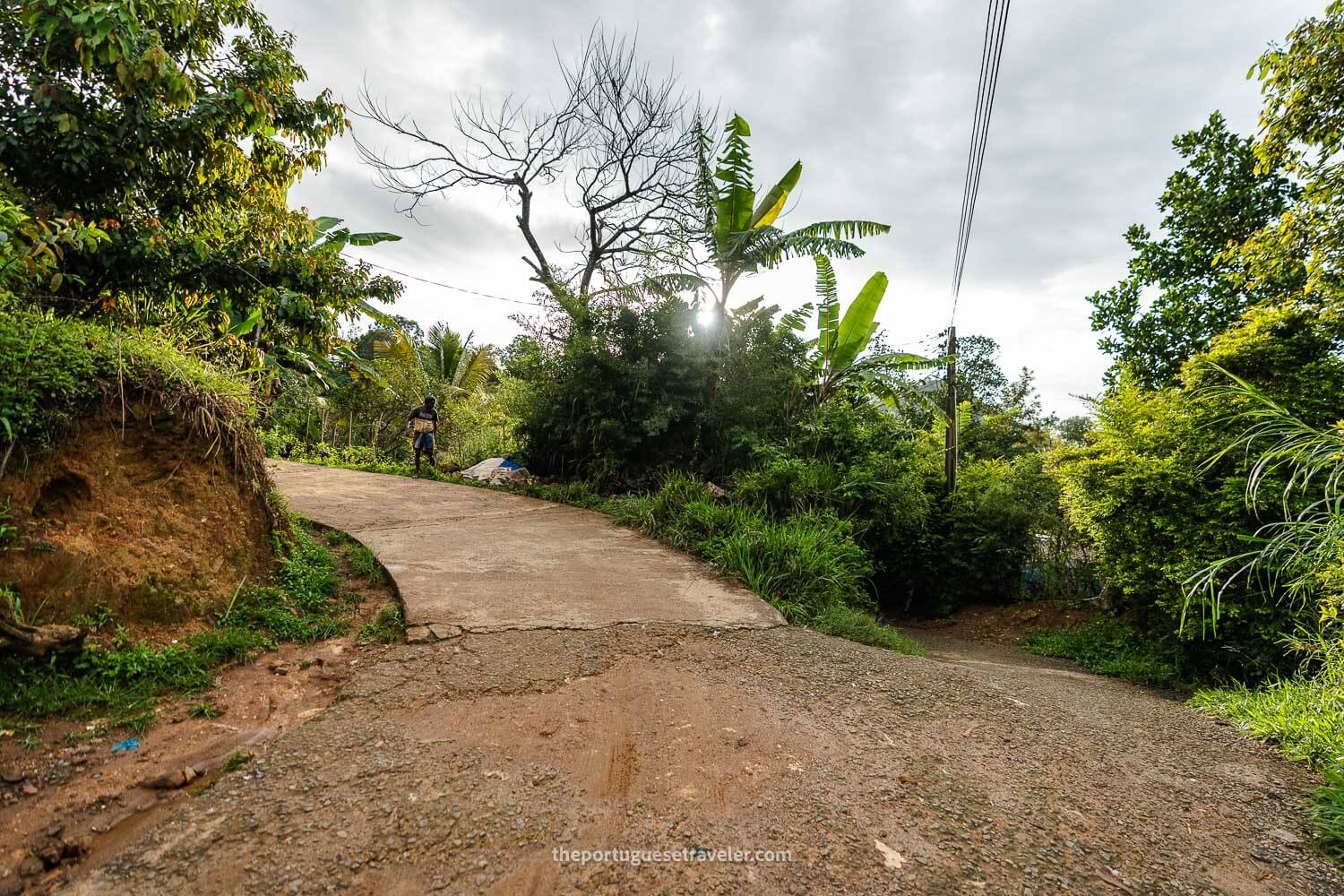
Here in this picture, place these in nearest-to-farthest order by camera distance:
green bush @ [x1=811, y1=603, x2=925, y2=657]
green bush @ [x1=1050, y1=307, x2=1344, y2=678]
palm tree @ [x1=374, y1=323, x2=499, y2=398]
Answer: green bush @ [x1=811, y1=603, x2=925, y2=657] → green bush @ [x1=1050, y1=307, x2=1344, y2=678] → palm tree @ [x1=374, y1=323, x2=499, y2=398]

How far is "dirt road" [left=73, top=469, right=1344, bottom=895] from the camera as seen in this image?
1455 mm

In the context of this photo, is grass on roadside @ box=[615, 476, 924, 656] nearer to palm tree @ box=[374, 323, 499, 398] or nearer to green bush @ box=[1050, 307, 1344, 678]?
green bush @ box=[1050, 307, 1344, 678]

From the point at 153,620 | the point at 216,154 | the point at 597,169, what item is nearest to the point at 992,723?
the point at 153,620

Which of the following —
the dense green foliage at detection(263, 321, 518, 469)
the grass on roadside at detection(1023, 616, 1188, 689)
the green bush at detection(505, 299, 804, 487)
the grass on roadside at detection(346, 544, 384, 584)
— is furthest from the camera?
the dense green foliage at detection(263, 321, 518, 469)

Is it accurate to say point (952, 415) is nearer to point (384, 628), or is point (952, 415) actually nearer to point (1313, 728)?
point (1313, 728)

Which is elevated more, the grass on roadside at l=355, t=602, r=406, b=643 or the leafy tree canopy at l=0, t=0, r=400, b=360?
the leafy tree canopy at l=0, t=0, r=400, b=360

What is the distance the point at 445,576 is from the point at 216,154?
3478 mm

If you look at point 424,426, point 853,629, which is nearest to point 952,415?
point 853,629

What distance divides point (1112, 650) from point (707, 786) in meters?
7.12

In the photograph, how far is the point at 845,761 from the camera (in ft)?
6.74

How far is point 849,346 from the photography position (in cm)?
802

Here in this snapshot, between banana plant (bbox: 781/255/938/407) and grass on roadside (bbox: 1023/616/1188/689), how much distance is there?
13.8 feet

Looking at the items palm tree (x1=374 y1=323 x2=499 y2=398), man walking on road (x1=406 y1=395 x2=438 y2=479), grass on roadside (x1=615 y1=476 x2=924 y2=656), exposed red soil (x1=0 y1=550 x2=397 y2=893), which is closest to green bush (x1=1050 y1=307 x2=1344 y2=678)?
grass on roadside (x1=615 y1=476 x2=924 y2=656)

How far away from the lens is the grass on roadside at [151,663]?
6.39 ft
